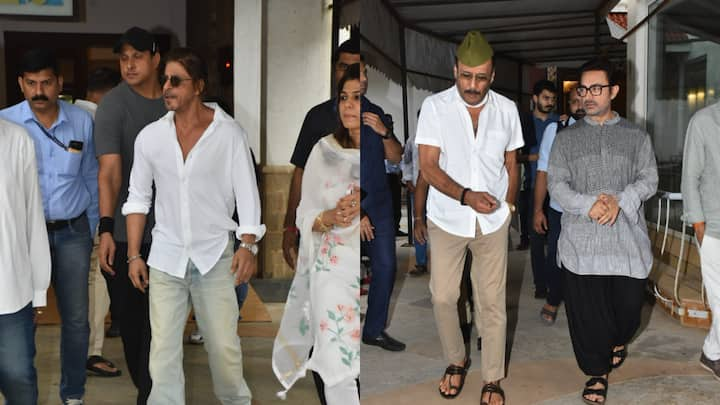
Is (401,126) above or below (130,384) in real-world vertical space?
above

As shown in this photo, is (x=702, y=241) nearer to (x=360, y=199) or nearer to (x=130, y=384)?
(x=360, y=199)

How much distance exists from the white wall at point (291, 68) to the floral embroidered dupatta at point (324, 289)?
0.08m

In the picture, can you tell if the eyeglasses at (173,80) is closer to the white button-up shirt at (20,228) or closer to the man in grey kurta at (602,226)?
the white button-up shirt at (20,228)

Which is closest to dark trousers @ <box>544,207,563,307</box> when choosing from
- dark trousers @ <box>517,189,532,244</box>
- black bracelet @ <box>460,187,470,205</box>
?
dark trousers @ <box>517,189,532,244</box>

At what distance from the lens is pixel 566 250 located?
8.14 feet

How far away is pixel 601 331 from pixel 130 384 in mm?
1590

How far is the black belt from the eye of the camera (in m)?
1.72

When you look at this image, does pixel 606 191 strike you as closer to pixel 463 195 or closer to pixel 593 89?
pixel 593 89

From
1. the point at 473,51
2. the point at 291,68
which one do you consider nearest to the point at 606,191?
the point at 473,51

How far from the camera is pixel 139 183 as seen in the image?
1.61m

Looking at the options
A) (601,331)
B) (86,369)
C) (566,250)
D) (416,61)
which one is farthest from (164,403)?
(601,331)

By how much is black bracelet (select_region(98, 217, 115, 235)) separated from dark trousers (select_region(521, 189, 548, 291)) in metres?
1.08

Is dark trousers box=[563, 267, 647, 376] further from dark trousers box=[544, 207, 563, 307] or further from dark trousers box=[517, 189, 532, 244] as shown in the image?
dark trousers box=[517, 189, 532, 244]

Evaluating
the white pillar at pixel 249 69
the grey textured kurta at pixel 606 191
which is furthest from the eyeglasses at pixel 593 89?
the white pillar at pixel 249 69
